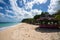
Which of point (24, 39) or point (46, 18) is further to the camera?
point (46, 18)

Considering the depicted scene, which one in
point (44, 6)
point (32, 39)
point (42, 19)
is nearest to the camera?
point (32, 39)

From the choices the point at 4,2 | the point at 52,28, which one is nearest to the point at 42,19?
the point at 52,28

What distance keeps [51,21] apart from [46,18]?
19.5 inches

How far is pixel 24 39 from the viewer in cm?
596

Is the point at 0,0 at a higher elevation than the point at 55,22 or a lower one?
higher

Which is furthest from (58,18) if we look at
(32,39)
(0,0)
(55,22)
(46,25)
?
(0,0)

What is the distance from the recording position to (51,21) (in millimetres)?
9125

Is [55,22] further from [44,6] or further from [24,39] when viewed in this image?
[24,39]

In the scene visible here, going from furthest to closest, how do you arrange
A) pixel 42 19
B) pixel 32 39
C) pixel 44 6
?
pixel 42 19 < pixel 44 6 < pixel 32 39

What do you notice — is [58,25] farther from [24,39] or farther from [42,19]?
[24,39]

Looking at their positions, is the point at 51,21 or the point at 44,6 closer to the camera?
the point at 44,6

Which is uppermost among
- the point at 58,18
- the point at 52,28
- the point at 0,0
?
the point at 0,0

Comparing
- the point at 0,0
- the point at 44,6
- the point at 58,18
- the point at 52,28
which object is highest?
the point at 0,0

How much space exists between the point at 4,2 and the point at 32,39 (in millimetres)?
4538
